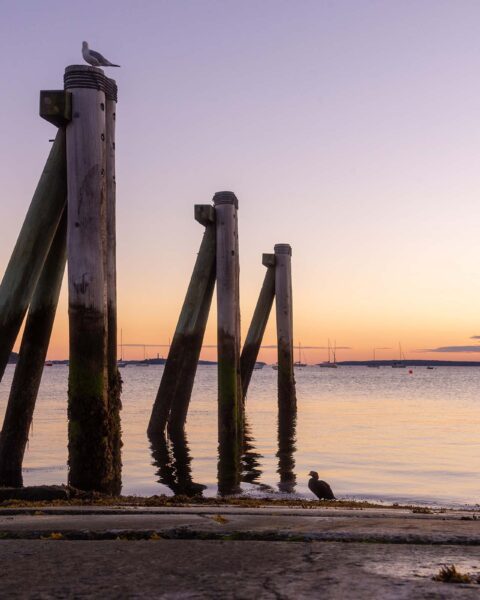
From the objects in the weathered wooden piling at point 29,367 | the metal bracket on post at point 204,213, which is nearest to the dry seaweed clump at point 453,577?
Answer: the weathered wooden piling at point 29,367

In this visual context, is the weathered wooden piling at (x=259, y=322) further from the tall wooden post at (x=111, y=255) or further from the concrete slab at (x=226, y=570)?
the concrete slab at (x=226, y=570)

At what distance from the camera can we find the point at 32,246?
6809 millimetres

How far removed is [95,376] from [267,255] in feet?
35.7

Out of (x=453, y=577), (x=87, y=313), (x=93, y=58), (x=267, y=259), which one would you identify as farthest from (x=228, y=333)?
(x=453, y=577)

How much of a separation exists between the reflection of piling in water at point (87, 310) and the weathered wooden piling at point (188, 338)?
15.0ft

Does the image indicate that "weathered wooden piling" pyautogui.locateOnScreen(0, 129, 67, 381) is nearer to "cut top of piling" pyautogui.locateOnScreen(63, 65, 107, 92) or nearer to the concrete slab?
"cut top of piling" pyautogui.locateOnScreen(63, 65, 107, 92)

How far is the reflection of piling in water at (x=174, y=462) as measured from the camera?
9.75m

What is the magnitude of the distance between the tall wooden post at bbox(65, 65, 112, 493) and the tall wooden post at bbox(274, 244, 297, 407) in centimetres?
1057

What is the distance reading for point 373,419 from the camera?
23.4 m

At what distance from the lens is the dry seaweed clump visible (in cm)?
227

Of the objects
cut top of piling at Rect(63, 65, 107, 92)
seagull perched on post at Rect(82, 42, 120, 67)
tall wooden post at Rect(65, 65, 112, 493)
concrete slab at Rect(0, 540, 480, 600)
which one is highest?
seagull perched on post at Rect(82, 42, 120, 67)

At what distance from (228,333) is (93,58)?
4.95 m

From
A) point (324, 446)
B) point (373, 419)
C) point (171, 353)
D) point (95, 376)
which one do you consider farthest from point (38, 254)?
point (373, 419)

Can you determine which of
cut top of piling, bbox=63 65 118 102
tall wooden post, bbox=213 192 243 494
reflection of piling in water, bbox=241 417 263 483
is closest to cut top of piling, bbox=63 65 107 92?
cut top of piling, bbox=63 65 118 102
